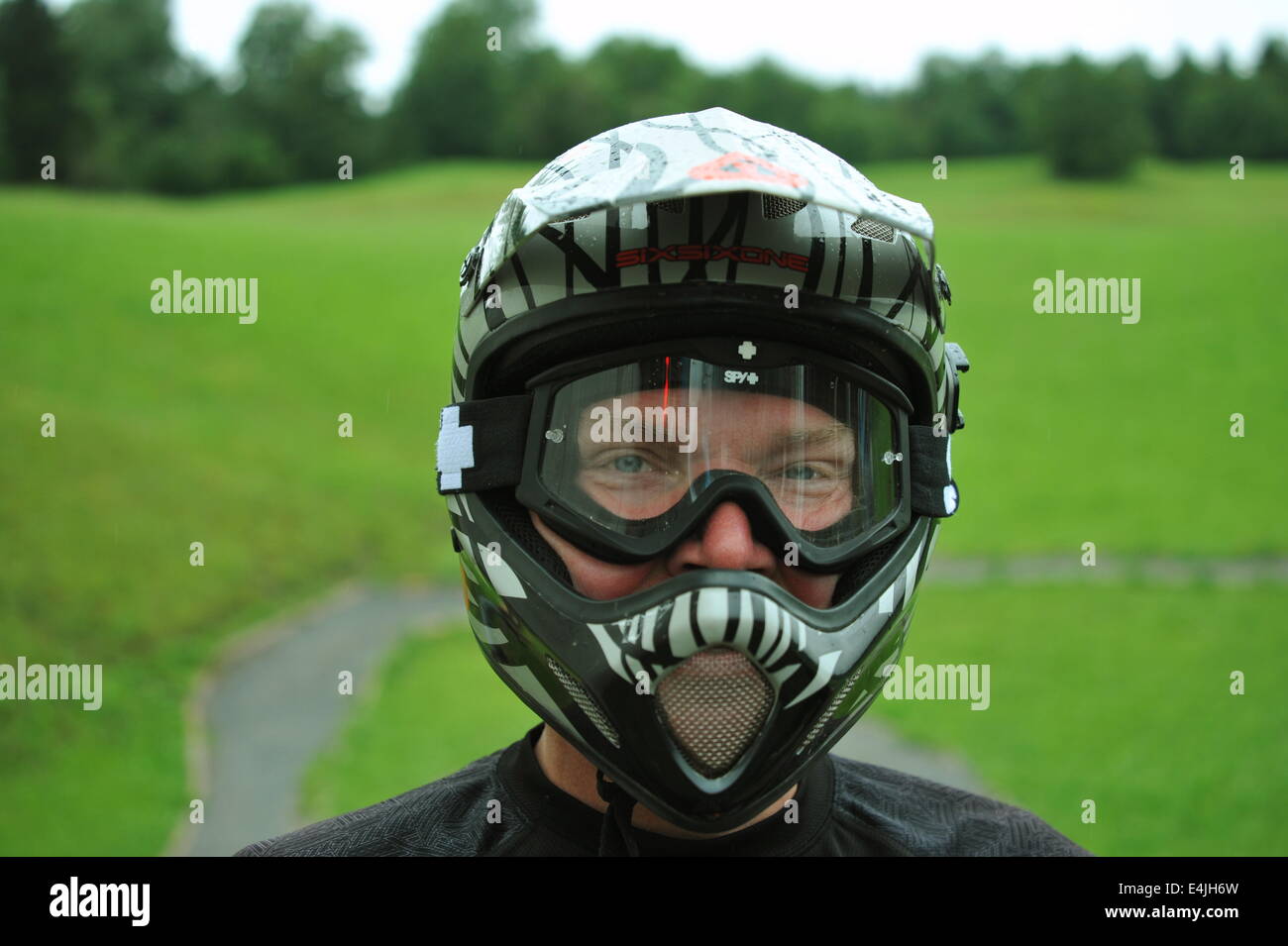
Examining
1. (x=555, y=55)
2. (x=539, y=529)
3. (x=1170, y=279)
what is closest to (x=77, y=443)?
(x=539, y=529)

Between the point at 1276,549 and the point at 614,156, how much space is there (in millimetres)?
14290

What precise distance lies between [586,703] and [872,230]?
105 cm

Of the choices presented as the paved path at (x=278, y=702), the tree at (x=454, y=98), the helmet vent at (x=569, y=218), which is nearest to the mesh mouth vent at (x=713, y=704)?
the helmet vent at (x=569, y=218)

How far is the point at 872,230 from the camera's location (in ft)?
7.67

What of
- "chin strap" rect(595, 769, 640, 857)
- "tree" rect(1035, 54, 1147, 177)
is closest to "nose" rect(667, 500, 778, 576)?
"chin strap" rect(595, 769, 640, 857)

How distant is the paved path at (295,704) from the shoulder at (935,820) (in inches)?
156

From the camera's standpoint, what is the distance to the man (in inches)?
81.4

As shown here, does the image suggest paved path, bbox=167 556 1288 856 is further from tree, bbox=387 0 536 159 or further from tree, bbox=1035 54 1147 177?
tree, bbox=387 0 536 159

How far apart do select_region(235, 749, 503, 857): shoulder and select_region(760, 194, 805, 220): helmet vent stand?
1.20m

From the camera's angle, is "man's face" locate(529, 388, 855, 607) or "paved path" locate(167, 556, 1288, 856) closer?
"man's face" locate(529, 388, 855, 607)

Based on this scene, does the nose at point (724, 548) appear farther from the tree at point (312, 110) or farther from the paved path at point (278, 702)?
the tree at point (312, 110)

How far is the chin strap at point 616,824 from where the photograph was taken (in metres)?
2.16
